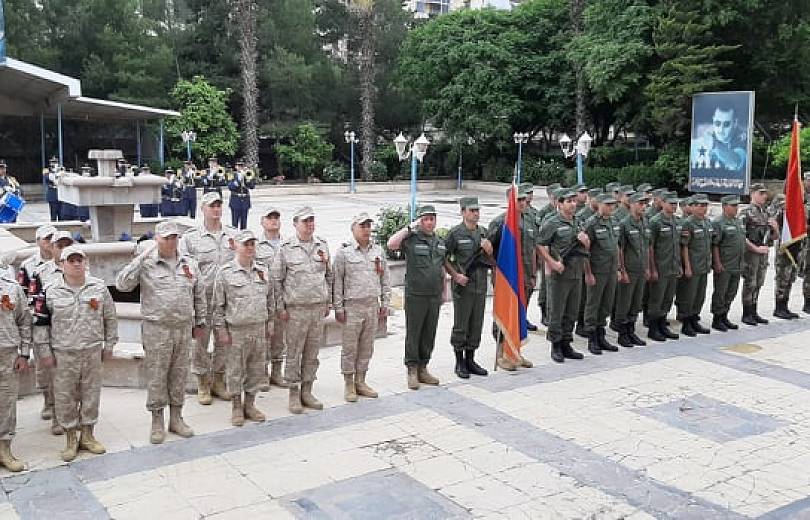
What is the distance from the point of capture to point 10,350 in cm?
516

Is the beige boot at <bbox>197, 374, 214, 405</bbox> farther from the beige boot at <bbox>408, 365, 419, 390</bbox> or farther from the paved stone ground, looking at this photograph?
the beige boot at <bbox>408, 365, 419, 390</bbox>

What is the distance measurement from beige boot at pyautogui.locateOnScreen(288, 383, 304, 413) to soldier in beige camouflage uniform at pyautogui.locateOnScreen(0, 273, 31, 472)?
6.55 ft

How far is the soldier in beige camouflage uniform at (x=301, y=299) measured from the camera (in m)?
6.27

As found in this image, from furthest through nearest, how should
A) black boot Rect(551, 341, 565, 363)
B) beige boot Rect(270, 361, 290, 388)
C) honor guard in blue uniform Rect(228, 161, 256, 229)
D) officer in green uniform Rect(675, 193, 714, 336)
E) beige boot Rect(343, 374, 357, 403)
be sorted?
honor guard in blue uniform Rect(228, 161, 256, 229), officer in green uniform Rect(675, 193, 714, 336), black boot Rect(551, 341, 565, 363), beige boot Rect(270, 361, 290, 388), beige boot Rect(343, 374, 357, 403)

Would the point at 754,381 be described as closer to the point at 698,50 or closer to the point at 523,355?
the point at 523,355

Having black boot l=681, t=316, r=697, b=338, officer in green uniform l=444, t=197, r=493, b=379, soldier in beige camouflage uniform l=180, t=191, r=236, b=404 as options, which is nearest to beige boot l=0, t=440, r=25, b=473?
soldier in beige camouflage uniform l=180, t=191, r=236, b=404

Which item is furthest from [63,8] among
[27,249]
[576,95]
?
[27,249]

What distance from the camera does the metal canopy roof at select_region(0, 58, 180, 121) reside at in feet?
63.4

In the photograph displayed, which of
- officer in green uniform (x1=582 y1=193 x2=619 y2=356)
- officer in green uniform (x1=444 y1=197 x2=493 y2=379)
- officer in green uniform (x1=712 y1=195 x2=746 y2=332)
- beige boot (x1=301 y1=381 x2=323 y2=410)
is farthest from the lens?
officer in green uniform (x1=712 y1=195 x2=746 y2=332)

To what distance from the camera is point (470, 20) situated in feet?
111

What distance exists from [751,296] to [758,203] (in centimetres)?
113

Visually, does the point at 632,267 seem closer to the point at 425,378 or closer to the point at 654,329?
the point at 654,329

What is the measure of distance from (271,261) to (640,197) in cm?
418

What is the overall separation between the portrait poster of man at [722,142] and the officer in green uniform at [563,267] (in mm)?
10988
